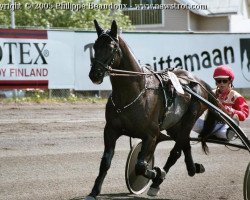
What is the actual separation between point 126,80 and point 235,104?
1759mm

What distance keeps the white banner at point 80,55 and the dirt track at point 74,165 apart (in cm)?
249

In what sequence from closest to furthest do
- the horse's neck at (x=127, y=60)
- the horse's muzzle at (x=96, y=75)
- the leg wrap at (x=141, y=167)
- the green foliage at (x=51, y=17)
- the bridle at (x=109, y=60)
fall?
the horse's muzzle at (x=96, y=75), the bridle at (x=109, y=60), the leg wrap at (x=141, y=167), the horse's neck at (x=127, y=60), the green foliage at (x=51, y=17)

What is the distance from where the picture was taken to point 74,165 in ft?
29.4

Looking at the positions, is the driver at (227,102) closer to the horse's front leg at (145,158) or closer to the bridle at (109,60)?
the horse's front leg at (145,158)

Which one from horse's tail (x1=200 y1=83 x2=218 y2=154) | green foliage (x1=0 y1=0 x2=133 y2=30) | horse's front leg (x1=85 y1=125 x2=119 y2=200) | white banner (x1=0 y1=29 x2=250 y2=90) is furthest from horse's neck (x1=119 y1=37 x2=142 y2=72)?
green foliage (x1=0 y1=0 x2=133 y2=30)

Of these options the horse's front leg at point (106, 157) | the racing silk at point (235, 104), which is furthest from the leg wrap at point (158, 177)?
the racing silk at point (235, 104)

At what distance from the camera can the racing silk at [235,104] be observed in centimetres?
764

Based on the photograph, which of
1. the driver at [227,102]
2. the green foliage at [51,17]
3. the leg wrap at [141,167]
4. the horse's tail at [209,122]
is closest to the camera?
the leg wrap at [141,167]

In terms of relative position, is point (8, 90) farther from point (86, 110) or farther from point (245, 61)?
point (245, 61)

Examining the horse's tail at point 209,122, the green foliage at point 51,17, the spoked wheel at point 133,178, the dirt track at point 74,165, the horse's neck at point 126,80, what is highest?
the green foliage at point 51,17

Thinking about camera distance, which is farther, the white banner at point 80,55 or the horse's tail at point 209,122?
the white banner at point 80,55

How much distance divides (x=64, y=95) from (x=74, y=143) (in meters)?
6.71

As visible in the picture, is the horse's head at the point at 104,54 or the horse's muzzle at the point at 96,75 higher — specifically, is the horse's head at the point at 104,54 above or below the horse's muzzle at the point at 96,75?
above

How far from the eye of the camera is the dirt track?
736 cm
